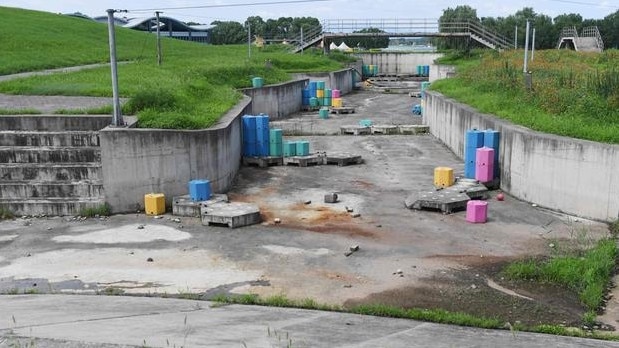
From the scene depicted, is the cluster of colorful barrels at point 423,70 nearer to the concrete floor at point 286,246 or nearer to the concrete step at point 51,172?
the concrete floor at point 286,246

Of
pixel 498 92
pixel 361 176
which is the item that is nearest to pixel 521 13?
pixel 498 92

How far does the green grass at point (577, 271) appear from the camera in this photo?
9.58m

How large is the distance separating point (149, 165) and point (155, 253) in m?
3.46

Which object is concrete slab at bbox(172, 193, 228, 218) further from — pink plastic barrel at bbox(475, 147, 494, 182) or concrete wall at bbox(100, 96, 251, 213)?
pink plastic barrel at bbox(475, 147, 494, 182)

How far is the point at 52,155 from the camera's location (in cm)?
1452

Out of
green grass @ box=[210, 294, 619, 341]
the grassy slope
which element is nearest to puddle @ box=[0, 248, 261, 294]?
green grass @ box=[210, 294, 619, 341]

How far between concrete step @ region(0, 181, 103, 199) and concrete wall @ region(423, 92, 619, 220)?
1018 centimetres

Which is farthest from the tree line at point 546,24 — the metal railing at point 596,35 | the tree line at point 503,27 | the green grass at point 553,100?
the green grass at point 553,100

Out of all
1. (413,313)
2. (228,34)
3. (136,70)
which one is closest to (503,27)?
(228,34)

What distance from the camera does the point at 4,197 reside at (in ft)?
46.4

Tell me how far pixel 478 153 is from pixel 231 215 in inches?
269

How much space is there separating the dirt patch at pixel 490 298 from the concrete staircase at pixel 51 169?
797 centimetres

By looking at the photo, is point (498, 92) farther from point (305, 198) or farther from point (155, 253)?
point (155, 253)

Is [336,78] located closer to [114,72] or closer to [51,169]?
[114,72]
